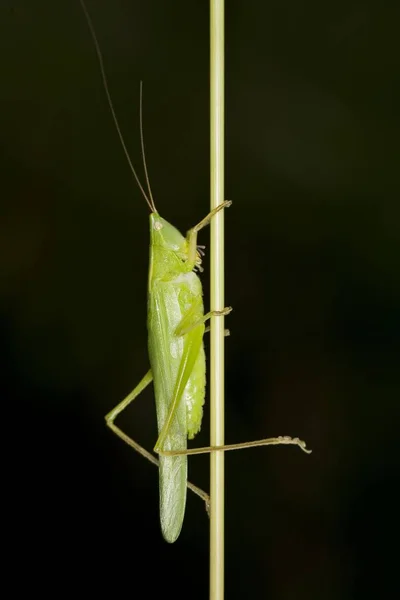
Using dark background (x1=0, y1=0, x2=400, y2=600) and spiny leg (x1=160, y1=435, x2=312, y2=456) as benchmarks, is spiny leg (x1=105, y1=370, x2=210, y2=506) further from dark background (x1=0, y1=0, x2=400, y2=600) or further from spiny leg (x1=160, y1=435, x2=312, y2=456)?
dark background (x1=0, y1=0, x2=400, y2=600)

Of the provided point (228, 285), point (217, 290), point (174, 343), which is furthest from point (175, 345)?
point (228, 285)

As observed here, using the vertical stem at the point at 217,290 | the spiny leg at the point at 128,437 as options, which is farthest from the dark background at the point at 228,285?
the vertical stem at the point at 217,290

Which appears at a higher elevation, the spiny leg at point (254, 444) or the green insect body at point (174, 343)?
the green insect body at point (174, 343)

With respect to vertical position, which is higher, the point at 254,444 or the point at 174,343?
the point at 174,343

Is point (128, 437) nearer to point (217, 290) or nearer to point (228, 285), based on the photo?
point (217, 290)

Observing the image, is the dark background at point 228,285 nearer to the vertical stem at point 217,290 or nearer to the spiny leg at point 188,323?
the spiny leg at point 188,323

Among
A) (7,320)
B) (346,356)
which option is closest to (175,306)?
(346,356)
